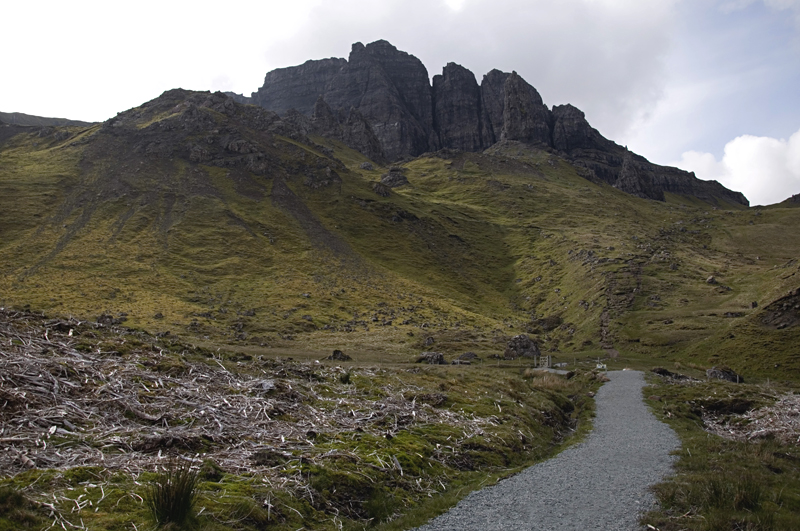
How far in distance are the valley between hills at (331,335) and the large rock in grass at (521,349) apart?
7.63ft

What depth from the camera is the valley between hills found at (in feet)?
47.3

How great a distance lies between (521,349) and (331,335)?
1300 inches

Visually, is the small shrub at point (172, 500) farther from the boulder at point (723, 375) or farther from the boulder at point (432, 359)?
the boulder at point (432, 359)

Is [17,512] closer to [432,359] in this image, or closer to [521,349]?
[432,359]

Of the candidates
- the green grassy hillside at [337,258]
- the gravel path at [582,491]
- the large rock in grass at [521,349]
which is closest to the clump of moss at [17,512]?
→ the gravel path at [582,491]

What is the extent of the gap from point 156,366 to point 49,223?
450ft

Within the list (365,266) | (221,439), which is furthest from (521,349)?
(365,266)

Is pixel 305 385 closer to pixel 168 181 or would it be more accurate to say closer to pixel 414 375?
pixel 414 375

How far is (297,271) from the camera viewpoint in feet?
413

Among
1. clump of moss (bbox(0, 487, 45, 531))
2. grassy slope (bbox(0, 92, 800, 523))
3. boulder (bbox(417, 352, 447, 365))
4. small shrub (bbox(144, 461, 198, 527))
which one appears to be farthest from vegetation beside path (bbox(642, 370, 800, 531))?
boulder (bbox(417, 352, 447, 365))

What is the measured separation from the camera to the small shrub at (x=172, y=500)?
34.5 ft

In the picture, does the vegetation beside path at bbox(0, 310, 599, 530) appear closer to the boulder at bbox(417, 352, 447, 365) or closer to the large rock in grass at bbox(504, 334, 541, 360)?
the boulder at bbox(417, 352, 447, 365)

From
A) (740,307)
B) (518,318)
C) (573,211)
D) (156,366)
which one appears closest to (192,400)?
(156,366)

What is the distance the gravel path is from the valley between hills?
0.93 meters
